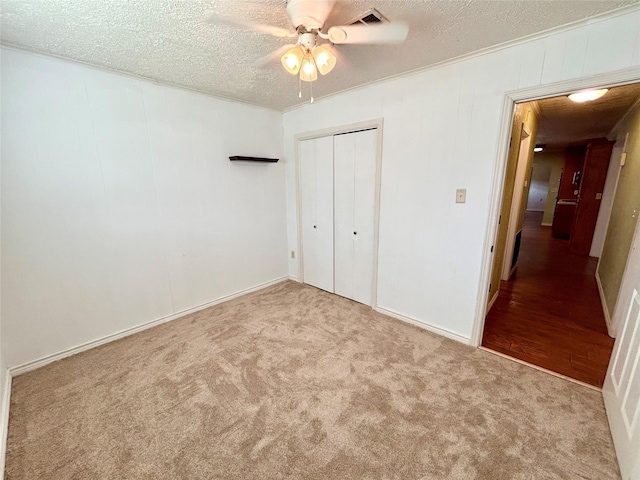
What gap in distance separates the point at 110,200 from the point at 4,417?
1561 mm

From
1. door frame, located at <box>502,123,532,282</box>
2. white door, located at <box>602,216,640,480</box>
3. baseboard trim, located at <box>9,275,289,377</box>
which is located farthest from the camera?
door frame, located at <box>502,123,532,282</box>

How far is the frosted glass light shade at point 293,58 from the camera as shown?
137cm

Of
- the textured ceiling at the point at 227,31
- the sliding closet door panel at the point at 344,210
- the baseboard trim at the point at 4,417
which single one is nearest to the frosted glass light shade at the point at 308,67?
the textured ceiling at the point at 227,31

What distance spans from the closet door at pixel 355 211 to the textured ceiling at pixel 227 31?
0.69 meters

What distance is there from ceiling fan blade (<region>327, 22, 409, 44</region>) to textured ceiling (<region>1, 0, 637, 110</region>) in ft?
0.65

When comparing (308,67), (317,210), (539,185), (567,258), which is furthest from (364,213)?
(539,185)

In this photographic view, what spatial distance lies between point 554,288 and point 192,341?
4431 mm

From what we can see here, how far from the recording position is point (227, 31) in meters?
1.56

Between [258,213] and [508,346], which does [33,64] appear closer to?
[258,213]

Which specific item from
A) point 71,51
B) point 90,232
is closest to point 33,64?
point 71,51

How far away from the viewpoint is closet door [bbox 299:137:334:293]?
3.05 meters

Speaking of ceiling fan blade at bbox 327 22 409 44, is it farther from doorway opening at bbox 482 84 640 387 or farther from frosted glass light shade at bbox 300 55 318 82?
doorway opening at bbox 482 84 640 387

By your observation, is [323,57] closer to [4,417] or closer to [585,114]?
[4,417]

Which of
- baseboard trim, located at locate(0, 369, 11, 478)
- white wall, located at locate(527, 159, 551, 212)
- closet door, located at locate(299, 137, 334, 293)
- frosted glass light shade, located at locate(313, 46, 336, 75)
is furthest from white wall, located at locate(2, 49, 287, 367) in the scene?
white wall, located at locate(527, 159, 551, 212)
